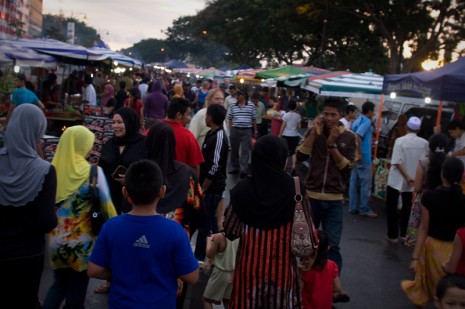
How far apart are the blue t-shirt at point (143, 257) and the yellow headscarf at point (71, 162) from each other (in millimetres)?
1110

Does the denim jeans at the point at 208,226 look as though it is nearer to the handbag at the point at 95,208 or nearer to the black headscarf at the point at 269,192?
the handbag at the point at 95,208

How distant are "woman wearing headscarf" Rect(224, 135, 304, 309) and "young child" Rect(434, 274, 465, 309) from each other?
32.6 inches

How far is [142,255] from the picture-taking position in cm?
295

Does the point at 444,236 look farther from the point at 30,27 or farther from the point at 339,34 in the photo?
the point at 30,27

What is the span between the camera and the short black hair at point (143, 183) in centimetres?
303

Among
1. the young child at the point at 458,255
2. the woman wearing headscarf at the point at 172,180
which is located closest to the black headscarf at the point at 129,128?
the woman wearing headscarf at the point at 172,180

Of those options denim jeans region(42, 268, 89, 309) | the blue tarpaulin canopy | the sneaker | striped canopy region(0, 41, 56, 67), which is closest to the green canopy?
striped canopy region(0, 41, 56, 67)

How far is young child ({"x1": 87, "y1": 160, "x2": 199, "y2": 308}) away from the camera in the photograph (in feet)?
9.71

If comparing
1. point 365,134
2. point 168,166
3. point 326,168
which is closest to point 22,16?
point 365,134

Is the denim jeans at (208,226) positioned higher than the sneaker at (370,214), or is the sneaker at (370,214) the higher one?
the denim jeans at (208,226)

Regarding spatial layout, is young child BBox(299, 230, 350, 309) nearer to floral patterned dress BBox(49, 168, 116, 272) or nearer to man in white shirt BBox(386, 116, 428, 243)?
floral patterned dress BBox(49, 168, 116, 272)

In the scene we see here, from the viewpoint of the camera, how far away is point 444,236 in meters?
4.99

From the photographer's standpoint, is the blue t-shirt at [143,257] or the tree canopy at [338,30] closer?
the blue t-shirt at [143,257]

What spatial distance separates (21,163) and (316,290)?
2181mm
